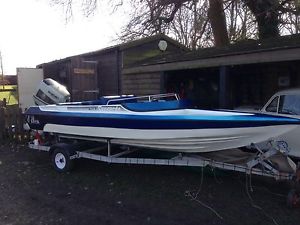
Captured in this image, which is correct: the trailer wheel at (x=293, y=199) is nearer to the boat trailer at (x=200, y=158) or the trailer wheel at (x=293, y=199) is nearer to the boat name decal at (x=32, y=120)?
the boat trailer at (x=200, y=158)

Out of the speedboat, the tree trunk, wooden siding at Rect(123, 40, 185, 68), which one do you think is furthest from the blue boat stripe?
the tree trunk

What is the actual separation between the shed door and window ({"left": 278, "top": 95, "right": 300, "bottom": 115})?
8534 millimetres

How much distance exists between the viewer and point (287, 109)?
7.38 metres

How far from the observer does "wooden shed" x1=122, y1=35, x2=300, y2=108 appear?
8906 mm

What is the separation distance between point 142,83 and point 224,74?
3581 millimetres

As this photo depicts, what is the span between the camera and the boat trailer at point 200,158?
561 centimetres

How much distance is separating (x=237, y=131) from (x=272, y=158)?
2.10ft

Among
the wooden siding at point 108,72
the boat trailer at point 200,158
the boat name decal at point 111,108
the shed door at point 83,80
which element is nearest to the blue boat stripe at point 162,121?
the boat name decal at point 111,108

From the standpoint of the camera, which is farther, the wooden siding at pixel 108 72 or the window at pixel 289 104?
the wooden siding at pixel 108 72

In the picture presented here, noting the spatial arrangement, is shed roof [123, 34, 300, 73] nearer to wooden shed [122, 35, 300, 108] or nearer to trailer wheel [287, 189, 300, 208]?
wooden shed [122, 35, 300, 108]

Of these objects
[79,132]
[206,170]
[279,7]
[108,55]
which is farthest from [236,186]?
[279,7]

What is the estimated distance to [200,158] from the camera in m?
6.39

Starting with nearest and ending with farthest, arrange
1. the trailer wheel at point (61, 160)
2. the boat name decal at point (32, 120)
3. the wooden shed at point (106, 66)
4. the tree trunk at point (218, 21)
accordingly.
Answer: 1. the trailer wheel at point (61, 160)
2. the boat name decal at point (32, 120)
3. the wooden shed at point (106, 66)
4. the tree trunk at point (218, 21)

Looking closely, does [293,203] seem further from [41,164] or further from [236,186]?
[41,164]
